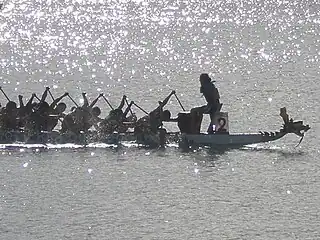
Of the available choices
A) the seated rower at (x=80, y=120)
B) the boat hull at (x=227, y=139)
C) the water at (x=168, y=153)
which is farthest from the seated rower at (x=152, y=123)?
the seated rower at (x=80, y=120)

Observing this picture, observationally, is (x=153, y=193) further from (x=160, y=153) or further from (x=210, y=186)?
(x=160, y=153)

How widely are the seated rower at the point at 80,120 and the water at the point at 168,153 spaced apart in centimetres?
64

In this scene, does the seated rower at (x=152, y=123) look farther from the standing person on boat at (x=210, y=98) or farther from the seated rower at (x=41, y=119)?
the seated rower at (x=41, y=119)

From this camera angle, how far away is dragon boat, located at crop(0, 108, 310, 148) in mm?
29234

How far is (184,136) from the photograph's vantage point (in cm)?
2922

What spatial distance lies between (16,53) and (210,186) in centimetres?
3866

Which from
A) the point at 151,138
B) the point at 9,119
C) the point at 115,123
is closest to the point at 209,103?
the point at 151,138

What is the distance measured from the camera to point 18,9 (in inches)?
3969

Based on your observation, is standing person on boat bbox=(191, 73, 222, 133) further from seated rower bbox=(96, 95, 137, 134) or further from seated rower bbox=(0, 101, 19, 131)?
seated rower bbox=(0, 101, 19, 131)

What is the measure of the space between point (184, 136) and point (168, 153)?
2.73ft

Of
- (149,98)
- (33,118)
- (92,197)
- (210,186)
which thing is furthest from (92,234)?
(149,98)

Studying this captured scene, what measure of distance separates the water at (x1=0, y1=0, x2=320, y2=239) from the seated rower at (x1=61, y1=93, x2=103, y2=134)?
0.64m

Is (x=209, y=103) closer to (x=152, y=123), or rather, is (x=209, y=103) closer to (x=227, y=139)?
(x=227, y=139)

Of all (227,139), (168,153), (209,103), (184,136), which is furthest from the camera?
(209,103)
